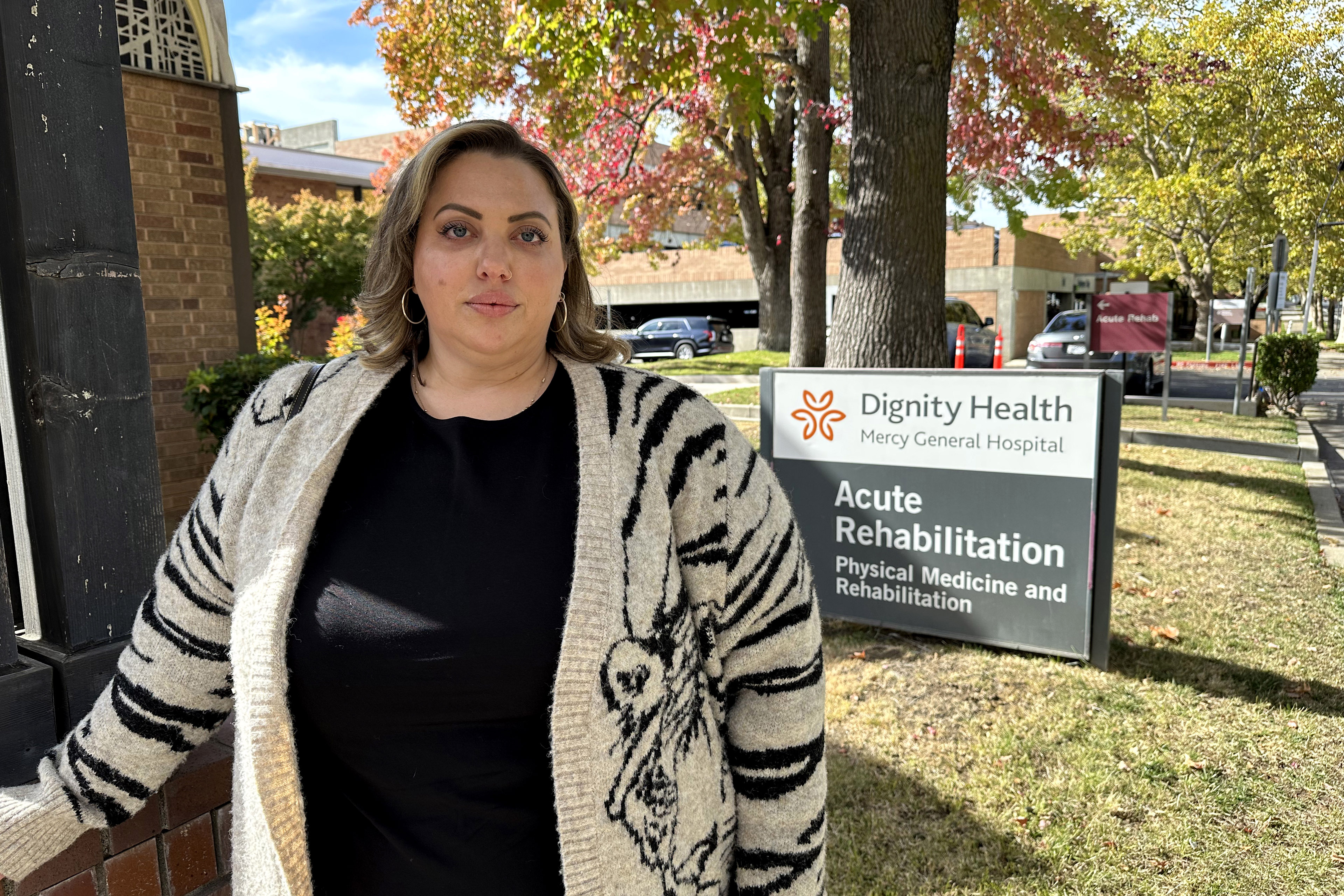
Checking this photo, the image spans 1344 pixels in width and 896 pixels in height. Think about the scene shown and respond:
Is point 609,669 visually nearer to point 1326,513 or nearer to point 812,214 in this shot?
point 1326,513

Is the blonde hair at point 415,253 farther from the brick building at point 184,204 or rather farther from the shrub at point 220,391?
the brick building at point 184,204

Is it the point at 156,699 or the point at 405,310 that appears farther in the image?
the point at 405,310

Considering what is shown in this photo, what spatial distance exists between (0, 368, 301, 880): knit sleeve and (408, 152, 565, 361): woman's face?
45cm

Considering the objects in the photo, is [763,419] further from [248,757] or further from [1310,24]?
[1310,24]

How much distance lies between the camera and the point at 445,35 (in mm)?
9008

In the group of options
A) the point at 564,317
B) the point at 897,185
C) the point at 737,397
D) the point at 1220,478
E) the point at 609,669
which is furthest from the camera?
the point at 737,397

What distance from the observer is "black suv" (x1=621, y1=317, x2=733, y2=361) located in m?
28.7

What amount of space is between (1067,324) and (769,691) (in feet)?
64.5

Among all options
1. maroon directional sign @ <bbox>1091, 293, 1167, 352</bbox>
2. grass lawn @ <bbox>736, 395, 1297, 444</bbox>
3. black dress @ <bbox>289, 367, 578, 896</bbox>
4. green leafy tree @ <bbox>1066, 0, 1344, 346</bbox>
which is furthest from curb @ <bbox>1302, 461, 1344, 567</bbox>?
green leafy tree @ <bbox>1066, 0, 1344, 346</bbox>

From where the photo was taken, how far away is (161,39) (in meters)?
7.01

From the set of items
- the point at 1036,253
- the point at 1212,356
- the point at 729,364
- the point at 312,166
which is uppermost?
the point at 312,166

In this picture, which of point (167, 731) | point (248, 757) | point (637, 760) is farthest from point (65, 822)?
point (637, 760)

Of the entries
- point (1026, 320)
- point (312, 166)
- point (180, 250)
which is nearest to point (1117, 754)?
point (180, 250)

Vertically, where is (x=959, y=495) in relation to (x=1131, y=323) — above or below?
below
